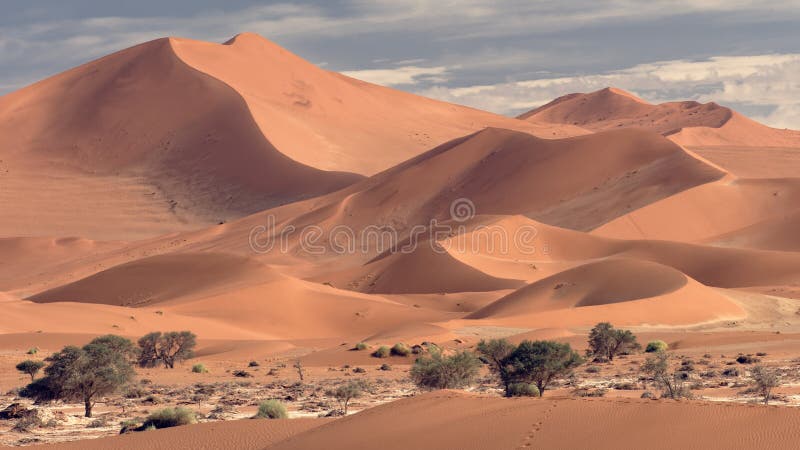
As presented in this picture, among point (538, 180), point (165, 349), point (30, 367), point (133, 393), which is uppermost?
point (538, 180)

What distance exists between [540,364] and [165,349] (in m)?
18.4

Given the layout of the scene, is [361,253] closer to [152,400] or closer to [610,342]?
[610,342]

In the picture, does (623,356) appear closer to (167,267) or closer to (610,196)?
(167,267)

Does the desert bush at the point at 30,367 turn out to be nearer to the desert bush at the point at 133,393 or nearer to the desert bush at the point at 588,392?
the desert bush at the point at 133,393

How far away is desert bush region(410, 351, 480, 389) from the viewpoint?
23.3 m

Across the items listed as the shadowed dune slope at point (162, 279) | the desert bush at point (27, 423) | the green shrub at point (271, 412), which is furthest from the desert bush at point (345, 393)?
the shadowed dune slope at point (162, 279)

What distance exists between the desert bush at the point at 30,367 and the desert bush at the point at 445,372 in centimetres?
1073

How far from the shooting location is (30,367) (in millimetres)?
28266

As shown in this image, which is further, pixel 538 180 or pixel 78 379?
pixel 538 180

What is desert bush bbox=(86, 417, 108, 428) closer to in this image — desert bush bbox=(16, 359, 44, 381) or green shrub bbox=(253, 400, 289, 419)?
green shrub bbox=(253, 400, 289, 419)

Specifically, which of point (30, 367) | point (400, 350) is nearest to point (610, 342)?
point (400, 350)

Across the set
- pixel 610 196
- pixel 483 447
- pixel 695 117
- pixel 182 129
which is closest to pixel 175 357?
pixel 483 447

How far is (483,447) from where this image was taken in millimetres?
11250

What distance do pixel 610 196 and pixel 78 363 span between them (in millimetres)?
61838
